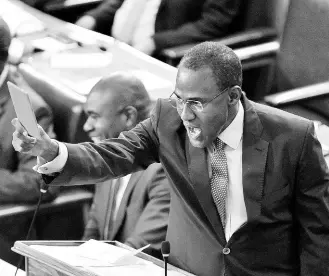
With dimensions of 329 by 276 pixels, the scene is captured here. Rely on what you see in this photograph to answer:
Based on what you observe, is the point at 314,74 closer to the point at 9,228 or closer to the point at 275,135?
the point at 9,228

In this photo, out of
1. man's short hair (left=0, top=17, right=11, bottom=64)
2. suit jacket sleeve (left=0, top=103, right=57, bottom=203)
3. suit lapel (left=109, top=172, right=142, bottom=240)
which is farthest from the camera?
man's short hair (left=0, top=17, right=11, bottom=64)

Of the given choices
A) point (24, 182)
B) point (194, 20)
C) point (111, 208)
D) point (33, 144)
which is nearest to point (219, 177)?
point (33, 144)

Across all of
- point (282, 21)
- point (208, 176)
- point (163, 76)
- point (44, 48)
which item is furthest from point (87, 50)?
point (208, 176)

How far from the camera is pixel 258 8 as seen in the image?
11.5 ft

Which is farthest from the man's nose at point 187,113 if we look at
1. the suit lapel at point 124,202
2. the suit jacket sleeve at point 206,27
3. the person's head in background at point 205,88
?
the suit jacket sleeve at point 206,27

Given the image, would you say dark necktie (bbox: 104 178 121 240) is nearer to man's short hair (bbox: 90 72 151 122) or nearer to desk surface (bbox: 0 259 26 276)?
man's short hair (bbox: 90 72 151 122)

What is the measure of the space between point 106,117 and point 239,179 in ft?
2.68

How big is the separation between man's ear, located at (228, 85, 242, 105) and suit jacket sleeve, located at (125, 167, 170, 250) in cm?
67

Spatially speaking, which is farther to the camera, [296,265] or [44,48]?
[44,48]

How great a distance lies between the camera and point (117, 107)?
2.53 m

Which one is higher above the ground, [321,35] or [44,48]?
[321,35]

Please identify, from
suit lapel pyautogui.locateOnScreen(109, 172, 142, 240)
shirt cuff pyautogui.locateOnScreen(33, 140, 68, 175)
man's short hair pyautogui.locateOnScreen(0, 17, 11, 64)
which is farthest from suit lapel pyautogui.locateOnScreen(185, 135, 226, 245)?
man's short hair pyautogui.locateOnScreen(0, 17, 11, 64)

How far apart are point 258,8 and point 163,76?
2.09 feet

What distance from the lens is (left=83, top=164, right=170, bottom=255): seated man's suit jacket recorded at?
233cm
